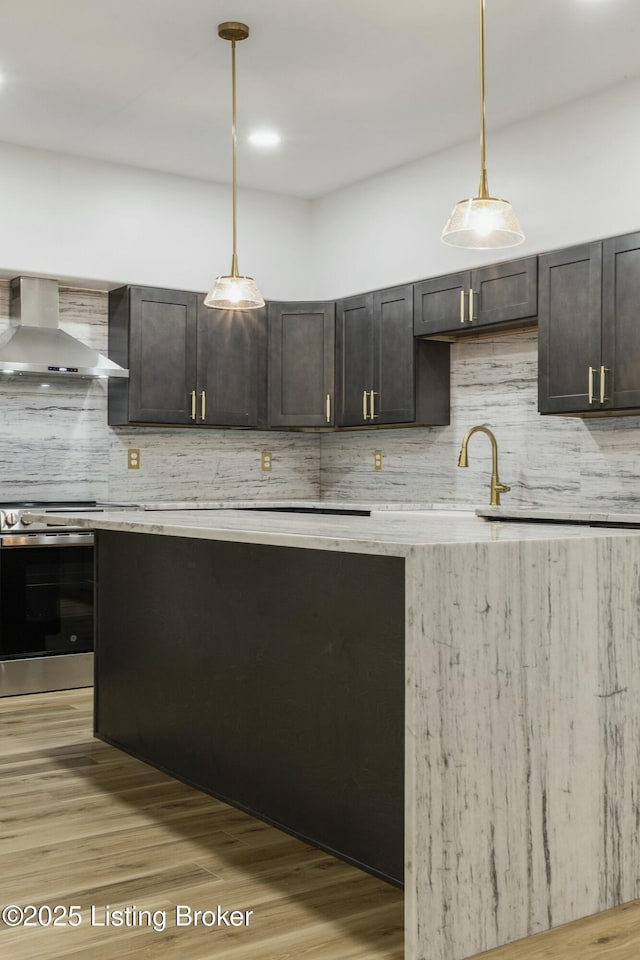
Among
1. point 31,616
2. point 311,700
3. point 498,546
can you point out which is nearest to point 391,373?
point 31,616

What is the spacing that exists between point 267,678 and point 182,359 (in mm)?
3197

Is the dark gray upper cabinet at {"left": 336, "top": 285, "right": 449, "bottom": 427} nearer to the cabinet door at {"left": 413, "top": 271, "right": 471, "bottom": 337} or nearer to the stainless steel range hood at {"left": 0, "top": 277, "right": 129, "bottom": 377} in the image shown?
the cabinet door at {"left": 413, "top": 271, "right": 471, "bottom": 337}

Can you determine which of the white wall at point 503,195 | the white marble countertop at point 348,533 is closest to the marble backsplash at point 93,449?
the white wall at point 503,195

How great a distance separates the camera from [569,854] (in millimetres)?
2271

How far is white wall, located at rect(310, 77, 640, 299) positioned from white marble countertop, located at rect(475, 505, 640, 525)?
1285mm

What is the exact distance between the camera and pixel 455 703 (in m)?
2.07

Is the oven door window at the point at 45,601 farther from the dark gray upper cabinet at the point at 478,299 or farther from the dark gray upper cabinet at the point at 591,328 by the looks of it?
the dark gray upper cabinet at the point at 591,328

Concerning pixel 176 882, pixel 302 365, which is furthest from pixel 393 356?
pixel 176 882

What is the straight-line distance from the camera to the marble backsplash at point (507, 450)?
15.9 feet

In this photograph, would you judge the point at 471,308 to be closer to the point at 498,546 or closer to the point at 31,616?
the point at 31,616

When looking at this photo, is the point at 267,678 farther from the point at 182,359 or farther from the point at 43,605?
the point at 182,359

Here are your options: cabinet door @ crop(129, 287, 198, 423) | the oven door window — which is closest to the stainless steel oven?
the oven door window

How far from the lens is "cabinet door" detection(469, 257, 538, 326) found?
4.89m

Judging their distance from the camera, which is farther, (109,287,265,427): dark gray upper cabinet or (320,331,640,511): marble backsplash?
(109,287,265,427): dark gray upper cabinet
